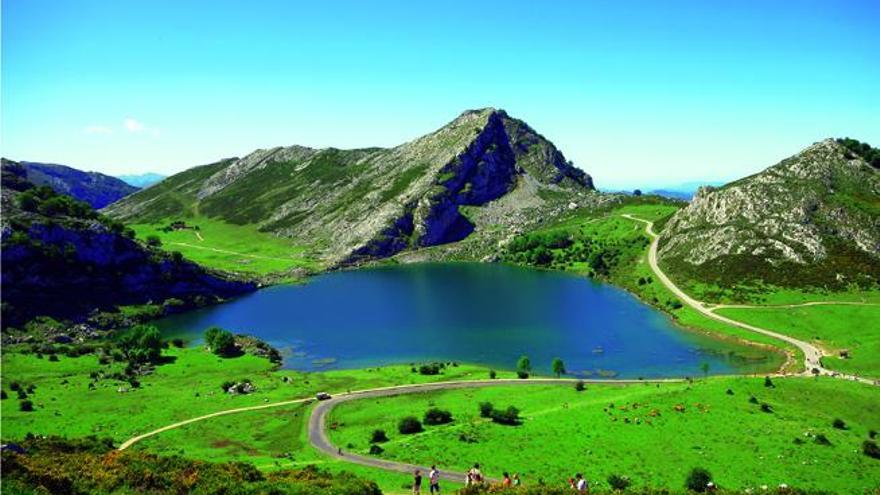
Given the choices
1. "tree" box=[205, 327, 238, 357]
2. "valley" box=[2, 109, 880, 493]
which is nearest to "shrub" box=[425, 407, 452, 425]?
"valley" box=[2, 109, 880, 493]

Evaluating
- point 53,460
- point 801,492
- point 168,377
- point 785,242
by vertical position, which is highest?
point 785,242

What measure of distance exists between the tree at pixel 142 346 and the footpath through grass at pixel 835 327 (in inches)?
5432

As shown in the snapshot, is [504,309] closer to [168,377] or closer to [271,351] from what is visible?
[271,351]

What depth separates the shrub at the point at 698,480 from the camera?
54.2 metres

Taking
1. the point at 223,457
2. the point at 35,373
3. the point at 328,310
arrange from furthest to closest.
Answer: the point at 328,310 → the point at 35,373 → the point at 223,457

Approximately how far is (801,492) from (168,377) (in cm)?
10815

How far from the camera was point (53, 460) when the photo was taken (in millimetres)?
46594

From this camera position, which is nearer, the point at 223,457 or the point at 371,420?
the point at 223,457

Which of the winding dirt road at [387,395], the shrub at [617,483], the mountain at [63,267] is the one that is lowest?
the winding dirt road at [387,395]

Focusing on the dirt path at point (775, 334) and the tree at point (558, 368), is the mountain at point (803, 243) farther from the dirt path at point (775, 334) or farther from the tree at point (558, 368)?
the tree at point (558, 368)

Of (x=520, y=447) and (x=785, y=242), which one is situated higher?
(x=785, y=242)

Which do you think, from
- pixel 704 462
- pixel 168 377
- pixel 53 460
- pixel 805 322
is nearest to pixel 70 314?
pixel 168 377

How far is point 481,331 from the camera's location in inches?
5861

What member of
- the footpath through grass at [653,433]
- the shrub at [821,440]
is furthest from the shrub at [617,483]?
the shrub at [821,440]
